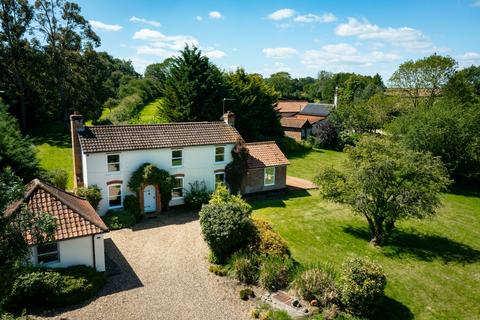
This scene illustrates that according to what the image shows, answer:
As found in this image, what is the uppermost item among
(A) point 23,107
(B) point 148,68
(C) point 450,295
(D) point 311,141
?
(B) point 148,68

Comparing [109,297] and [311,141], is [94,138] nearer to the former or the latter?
[109,297]

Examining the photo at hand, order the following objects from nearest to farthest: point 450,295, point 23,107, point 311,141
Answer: point 450,295
point 23,107
point 311,141

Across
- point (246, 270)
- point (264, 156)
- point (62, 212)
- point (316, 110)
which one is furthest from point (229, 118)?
point (316, 110)

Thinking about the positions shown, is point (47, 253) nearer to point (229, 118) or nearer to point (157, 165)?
point (157, 165)

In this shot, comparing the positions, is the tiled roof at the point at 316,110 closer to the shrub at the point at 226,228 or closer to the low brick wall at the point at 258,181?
the low brick wall at the point at 258,181

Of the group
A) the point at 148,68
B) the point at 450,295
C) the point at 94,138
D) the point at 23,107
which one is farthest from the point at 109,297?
the point at 148,68

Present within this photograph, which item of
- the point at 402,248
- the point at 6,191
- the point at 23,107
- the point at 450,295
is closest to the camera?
the point at 6,191

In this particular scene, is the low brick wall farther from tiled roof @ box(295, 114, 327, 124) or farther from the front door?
tiled roof @ box(295, 114, 327, 124)
